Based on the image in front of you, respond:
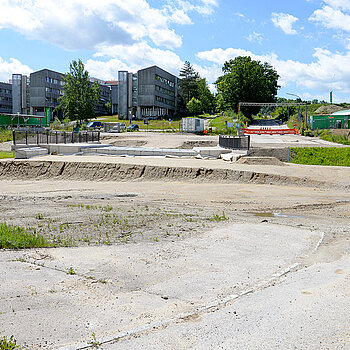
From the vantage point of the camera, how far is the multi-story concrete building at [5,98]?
11481 cm

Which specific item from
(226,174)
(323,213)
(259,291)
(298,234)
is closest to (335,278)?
(259,291)

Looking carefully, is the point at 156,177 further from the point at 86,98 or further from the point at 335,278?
the point at 86,98

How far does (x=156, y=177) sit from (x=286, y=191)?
848 cm

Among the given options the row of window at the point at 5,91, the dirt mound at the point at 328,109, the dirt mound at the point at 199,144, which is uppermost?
the row of window at the point at 5,91

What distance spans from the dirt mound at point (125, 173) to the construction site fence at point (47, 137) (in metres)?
5.16

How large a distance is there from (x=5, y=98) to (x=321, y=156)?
104 meters

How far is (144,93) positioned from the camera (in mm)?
100562

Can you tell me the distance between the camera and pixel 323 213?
14820mm

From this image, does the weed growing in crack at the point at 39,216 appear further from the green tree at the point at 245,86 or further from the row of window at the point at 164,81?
the row of window at the point at 164,81

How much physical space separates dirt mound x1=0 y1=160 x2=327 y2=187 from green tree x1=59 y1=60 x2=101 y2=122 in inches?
1952

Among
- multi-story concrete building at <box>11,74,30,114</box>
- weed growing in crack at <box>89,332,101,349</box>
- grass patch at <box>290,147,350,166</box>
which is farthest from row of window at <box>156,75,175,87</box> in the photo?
weed growing in crack at <box>89,332,101,349</box>

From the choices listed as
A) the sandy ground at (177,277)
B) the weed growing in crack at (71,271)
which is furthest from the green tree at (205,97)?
the weed growing in crack at (71,271)

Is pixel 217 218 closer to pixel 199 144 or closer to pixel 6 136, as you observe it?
pixel 199 144

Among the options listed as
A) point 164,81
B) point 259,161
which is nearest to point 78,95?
point 164,81
